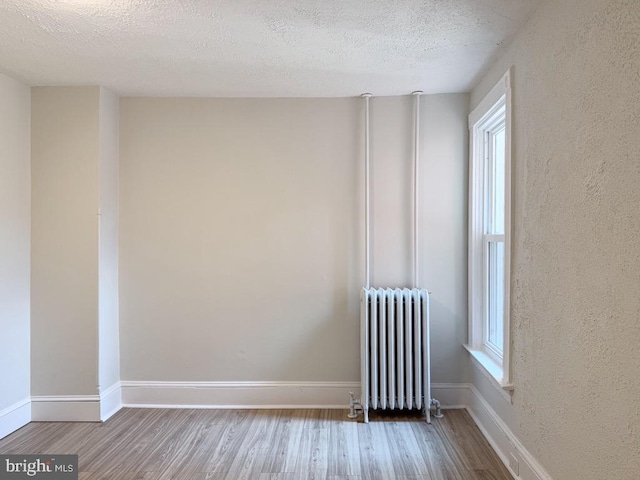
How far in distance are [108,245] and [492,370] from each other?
9.05 ft

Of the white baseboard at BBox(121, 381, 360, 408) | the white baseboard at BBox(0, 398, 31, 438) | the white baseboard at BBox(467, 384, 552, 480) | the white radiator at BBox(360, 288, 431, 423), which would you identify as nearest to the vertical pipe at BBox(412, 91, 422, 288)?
the white radiator at BBox(360, 288, 431, 423)

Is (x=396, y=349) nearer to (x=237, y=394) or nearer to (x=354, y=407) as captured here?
(x=354, y=407)

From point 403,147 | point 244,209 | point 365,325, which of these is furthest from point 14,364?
point 403,147

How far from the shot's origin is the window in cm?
280

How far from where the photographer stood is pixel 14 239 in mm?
2854

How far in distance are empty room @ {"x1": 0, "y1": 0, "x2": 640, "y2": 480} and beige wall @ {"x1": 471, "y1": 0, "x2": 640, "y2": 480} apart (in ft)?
0.14

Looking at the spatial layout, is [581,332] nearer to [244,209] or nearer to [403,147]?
[403,147]

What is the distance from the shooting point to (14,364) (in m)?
2.86

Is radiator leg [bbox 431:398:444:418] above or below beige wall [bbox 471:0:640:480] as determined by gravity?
below

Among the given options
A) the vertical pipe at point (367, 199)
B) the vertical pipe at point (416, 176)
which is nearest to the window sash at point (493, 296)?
the vertical pipe at point (416, 176)

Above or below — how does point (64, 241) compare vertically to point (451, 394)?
above

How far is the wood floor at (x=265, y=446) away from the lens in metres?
2.33

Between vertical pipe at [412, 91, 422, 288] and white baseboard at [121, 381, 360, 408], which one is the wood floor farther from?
vertical pipe at [412, 91, 422, 288]
